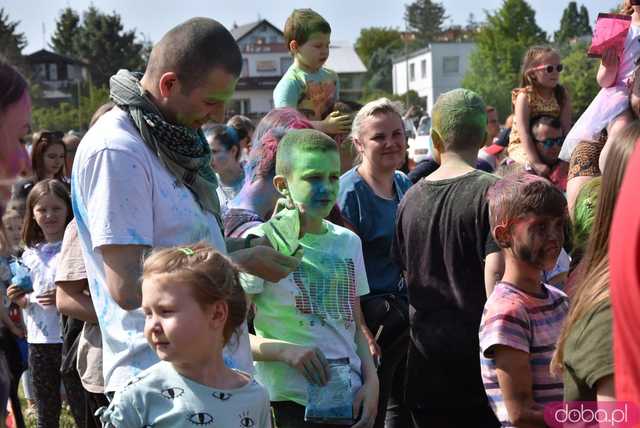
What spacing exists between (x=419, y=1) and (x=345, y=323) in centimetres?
15535

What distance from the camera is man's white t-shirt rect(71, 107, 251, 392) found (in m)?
2.90

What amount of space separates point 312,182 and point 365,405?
3.15 ft

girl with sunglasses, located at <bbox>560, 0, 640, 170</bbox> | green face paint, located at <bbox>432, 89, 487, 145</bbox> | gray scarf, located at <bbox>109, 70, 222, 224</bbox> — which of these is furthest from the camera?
girl with sunglasses, located at <bbox>560, 0, 640, 170</bbox>

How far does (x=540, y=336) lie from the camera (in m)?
3.25

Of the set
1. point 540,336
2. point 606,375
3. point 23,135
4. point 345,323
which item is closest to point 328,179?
point 345,323

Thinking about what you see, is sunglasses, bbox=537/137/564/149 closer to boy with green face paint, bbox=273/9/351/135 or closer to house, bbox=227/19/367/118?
boy with green face paint, bbox=273/9/351/135

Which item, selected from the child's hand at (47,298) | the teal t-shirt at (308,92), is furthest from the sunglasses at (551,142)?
the child's hand at (47,298)

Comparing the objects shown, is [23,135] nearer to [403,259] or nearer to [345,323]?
[345,323]

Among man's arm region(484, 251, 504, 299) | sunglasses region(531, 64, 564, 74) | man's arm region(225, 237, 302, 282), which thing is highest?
sunglasses region(531, 64, 564, 74)

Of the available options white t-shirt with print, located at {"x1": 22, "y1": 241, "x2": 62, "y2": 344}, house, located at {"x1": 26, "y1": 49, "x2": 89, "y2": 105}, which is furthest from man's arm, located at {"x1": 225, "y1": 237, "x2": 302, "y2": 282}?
house, located at {"x1": 26, "y1": 49, "x2": 89, "y2": 105}

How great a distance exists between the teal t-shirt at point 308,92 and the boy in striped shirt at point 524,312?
2.61 m

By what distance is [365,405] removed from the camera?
3936mm

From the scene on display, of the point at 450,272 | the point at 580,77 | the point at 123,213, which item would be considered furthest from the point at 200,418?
the point at 580,77

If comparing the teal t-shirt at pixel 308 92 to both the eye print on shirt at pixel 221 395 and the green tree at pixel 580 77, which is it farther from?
the green tree at pixel 580 77
